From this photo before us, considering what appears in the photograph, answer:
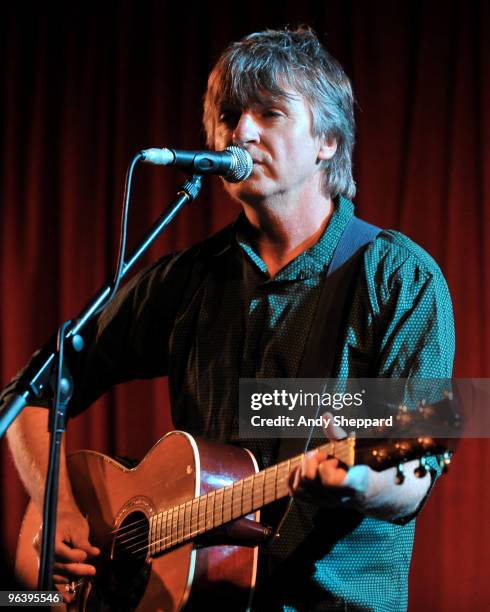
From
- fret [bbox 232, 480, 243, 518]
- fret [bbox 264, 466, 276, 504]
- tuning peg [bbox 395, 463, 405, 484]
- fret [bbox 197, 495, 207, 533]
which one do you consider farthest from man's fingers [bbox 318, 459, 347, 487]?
fret [bbox 197, 495, 207, 533]

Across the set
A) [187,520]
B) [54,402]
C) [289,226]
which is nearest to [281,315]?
[289,226]

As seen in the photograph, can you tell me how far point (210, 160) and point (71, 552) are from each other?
3.91ft

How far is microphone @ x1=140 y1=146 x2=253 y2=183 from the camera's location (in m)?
1.84

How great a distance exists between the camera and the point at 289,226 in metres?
2.44

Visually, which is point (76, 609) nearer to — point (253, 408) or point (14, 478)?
point (253, 408)

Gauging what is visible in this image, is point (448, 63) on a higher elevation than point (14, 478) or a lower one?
higher

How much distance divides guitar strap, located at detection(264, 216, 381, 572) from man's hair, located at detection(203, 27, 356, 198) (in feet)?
0.97

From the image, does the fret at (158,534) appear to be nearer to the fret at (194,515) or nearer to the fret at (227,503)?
the fret at (194,515)

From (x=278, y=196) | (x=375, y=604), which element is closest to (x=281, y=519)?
(x=375, y=604)

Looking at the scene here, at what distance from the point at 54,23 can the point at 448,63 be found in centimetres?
197

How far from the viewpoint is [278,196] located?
2363 mm

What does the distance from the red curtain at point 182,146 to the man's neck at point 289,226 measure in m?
0.88

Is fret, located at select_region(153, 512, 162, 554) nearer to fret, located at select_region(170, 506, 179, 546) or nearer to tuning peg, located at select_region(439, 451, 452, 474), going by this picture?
fret, located at select_region(170, 506, 179, 546)

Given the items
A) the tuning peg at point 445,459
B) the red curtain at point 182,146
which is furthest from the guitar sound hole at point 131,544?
the red curtain at point 182,146
